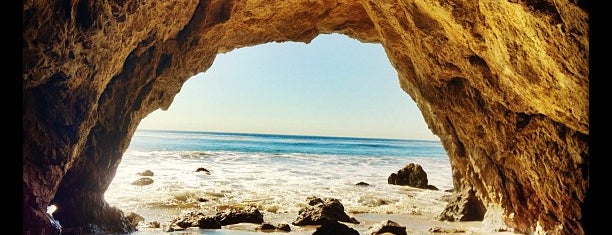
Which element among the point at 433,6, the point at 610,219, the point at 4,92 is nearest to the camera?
the point at 4,92

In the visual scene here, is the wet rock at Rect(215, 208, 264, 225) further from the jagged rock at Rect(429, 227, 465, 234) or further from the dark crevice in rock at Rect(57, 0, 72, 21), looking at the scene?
the dark crevice in rock at Rect(57, 0, 72, 21)

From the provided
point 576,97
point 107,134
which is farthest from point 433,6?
point 107,134

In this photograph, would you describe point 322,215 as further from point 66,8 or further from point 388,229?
point 66,8

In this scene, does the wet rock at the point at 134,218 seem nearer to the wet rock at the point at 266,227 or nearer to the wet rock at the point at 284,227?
the wet rock at the point at 266,227

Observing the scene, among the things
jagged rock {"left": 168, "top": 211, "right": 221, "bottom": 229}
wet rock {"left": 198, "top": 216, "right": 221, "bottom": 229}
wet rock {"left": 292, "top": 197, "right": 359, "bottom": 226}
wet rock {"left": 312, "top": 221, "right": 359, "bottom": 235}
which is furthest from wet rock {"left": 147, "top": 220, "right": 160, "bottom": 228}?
wet rock {"left": 312, "top": 221, "right": 359, "bottom": 235}

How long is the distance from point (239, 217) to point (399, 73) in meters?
5.27

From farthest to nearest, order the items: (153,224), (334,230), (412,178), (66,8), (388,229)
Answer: (412,178) → (153,224) → (388,229) → (334,230) → (66,8)

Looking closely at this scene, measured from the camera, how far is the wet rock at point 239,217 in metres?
8.59

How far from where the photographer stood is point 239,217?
878 centimetres

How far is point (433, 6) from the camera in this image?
647 cm

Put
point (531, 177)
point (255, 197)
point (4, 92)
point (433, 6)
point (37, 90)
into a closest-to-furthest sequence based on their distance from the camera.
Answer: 1. point (4, 92)
2. point (37, 90)
3. point (433, 6)
4. point (531, 177)
5. point (255, 197)

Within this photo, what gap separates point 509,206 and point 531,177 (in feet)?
3.84

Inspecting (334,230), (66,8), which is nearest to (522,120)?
(334,230)

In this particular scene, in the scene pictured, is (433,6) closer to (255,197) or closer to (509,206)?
(509,206)
